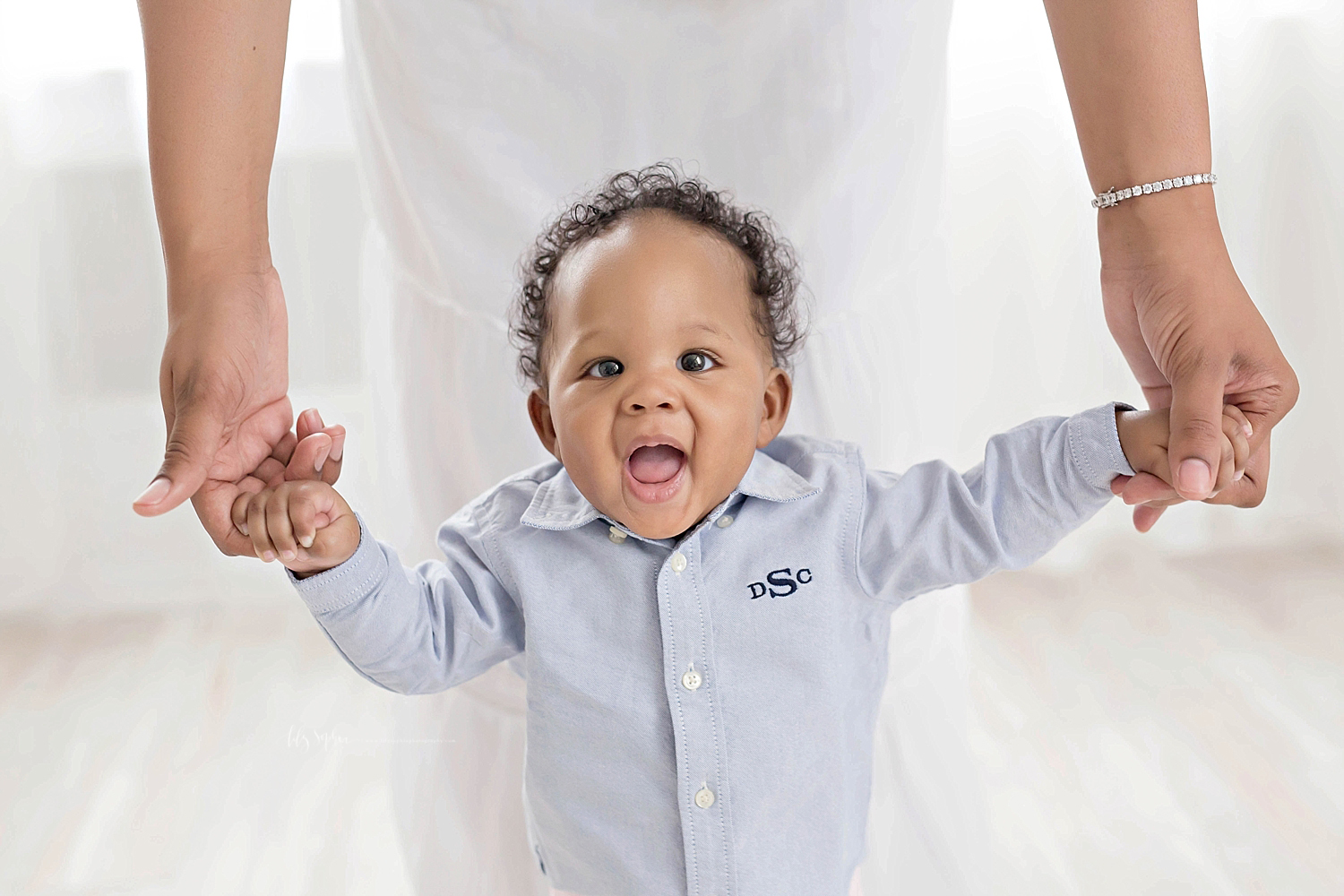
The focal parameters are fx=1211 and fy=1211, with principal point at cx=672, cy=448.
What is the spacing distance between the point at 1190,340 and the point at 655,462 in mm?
367

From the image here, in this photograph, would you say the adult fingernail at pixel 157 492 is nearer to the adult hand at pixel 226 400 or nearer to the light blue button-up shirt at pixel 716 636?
the adult hand at pixel 226 400

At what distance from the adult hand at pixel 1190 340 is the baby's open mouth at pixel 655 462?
30cm

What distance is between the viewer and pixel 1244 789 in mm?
1580

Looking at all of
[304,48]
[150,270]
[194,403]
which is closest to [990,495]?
[194,403]

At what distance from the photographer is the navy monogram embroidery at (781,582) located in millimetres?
858

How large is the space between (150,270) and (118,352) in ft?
0.49

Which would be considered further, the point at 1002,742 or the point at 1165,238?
the point at 1002,742

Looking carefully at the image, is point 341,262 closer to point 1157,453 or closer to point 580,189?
point 580,189

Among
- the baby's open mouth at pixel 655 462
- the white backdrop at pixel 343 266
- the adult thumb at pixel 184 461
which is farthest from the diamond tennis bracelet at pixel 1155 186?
the white backdrop at pixel 343 266

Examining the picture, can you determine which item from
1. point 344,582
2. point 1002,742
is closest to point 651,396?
point 344,582

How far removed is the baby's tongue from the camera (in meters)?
0.83

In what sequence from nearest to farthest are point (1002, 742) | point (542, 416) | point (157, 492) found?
point (157, 492)
point (542, 416)
point (1002, 742)

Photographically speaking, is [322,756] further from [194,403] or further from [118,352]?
[194,403]

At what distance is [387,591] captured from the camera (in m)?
0.81
